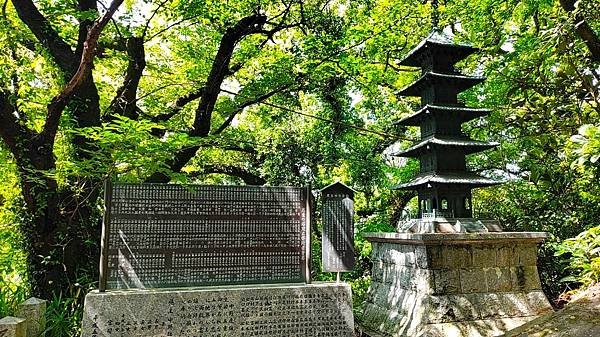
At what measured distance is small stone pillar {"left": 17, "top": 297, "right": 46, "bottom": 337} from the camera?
4825 millimetres

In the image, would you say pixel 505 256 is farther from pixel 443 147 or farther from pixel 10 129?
pixel 10 129

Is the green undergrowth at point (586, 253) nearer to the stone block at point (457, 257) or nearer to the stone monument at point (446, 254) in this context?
the stone monument at point (446, 254)

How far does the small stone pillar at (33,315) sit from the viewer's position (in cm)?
482

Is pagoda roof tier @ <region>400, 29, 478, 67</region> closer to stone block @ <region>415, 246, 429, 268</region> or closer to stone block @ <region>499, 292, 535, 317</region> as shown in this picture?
stone block @ <region>415, 246, 429, 268</region>

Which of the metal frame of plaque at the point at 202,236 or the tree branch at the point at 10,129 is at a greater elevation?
the tree branch at the point at 10,129

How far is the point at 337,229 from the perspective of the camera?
5.24m

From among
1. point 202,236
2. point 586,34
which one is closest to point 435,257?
point 202,236

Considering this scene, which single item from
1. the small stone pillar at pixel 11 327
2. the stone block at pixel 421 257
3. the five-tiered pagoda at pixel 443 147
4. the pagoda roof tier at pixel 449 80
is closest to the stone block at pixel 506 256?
the five-tiered pagoda at pixel 443 147

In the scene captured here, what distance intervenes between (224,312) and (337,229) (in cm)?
176

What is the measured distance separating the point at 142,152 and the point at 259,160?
687 centimetres

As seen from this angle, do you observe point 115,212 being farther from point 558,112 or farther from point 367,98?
point 367,98

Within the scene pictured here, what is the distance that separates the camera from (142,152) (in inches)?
210

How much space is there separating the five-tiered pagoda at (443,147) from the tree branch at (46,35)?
19.8ft

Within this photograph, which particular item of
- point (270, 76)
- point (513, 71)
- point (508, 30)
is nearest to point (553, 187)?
point (513, 71)
